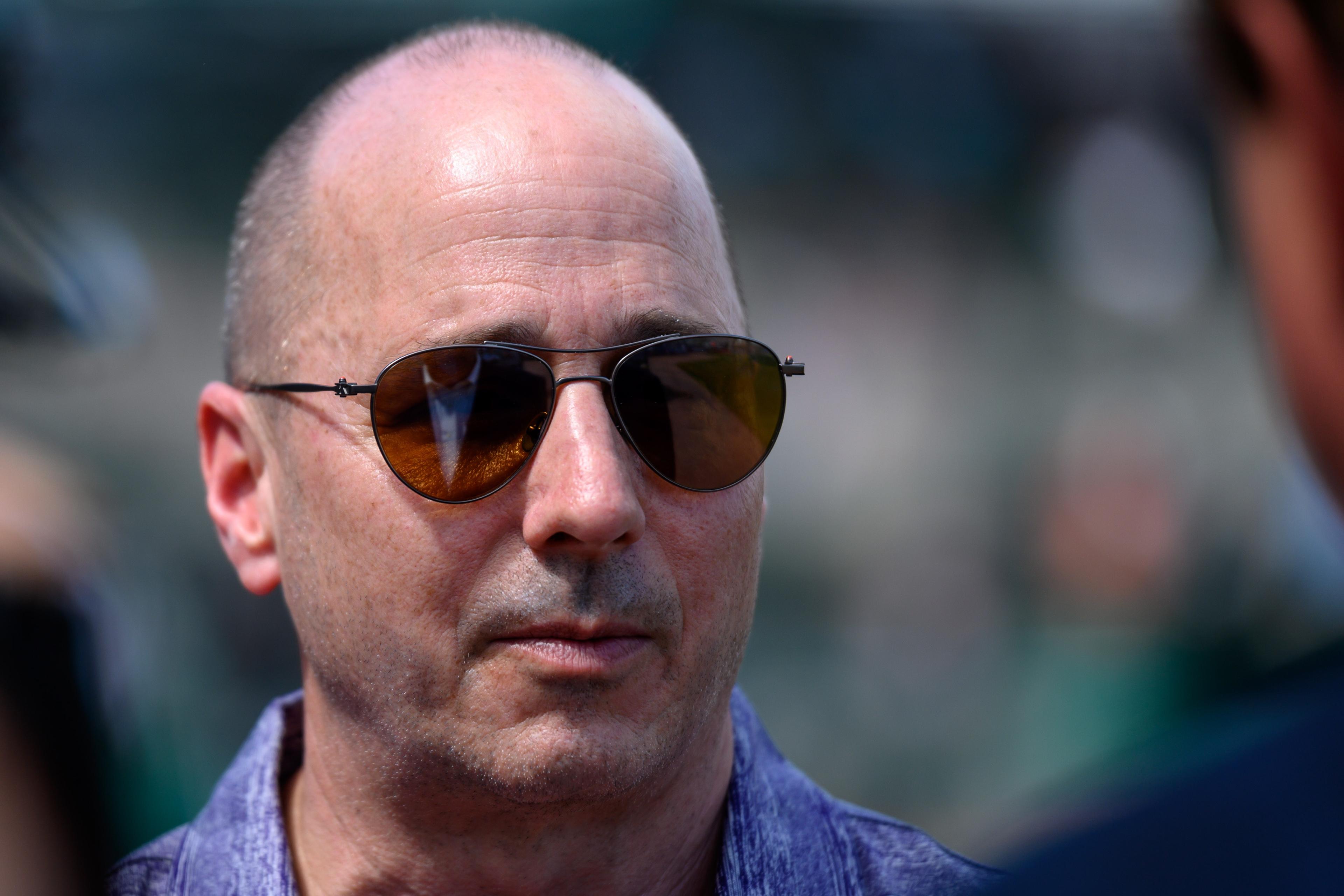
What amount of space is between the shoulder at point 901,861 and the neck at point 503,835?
0.29 meters

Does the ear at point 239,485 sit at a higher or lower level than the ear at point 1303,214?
higher

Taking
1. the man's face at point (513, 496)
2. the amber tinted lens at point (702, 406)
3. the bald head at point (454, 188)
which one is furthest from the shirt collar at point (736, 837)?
the bald head at point (454, 188)

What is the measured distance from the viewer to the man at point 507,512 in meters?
1.89

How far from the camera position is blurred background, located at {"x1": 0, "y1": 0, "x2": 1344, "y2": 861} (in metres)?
7.14

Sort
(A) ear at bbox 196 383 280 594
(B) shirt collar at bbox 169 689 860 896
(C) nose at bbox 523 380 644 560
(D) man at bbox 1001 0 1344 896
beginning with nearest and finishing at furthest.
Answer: (D) man at bbox 1001 0 1344 896 < (C) nose at bbox 523 380 644 560 < (B) shirt collar at bbox 169 689 860 896 < (A) ear at bbox 196 383 280 594

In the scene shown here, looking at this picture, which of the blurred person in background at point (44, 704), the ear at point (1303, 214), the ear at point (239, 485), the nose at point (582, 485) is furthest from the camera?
Result: the ear at point (239, 485)

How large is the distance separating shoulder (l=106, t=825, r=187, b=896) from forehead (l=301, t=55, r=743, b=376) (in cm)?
111

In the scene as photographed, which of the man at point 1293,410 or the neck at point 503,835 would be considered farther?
the neck at point 503,835

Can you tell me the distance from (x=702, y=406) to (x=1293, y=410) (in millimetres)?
1130

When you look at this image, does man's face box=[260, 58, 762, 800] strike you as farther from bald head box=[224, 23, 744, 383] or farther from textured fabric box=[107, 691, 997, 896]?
textured fabric box=[107, 691, 997, 896]

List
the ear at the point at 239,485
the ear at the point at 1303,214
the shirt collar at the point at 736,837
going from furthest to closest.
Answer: the ear at the point at 239,485, the shirt collar at the point at 736,837, the ear at the point at 1303,214

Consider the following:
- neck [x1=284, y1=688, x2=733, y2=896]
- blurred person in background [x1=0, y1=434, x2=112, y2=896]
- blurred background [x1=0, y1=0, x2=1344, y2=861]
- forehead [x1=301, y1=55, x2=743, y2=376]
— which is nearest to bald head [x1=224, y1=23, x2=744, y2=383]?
forehead [x1=301, y1=55, x2=743, y2=376]

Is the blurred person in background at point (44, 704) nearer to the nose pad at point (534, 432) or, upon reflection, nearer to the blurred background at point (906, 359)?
the nose pad at point (534, 432)

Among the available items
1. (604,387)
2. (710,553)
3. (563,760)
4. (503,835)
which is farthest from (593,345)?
(503,835)
